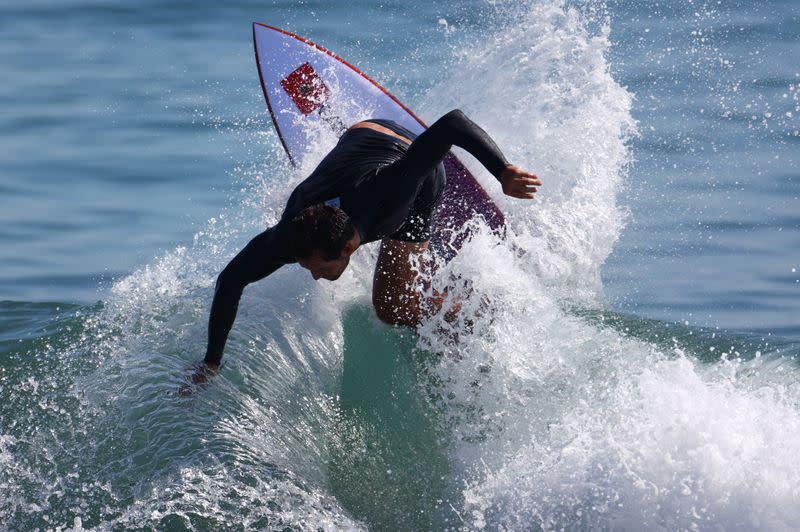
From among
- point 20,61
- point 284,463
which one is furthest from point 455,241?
point 20,61

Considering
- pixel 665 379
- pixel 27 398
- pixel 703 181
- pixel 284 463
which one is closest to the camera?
pixel 665 379

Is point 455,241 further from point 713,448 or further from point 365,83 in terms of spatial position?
point 713,448

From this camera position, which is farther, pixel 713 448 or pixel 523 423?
pixel 523 423

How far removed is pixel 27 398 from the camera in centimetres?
466

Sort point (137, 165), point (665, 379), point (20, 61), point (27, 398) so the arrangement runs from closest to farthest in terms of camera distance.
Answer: point (665, 379)
point (27, 398)
point (137, 165)
point (20, 61)

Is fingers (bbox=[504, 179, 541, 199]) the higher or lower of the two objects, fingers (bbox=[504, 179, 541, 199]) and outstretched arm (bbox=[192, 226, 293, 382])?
the higher

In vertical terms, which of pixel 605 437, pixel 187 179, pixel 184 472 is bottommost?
pixel 187 179

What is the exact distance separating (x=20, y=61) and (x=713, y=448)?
445 inches

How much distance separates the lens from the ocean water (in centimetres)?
365

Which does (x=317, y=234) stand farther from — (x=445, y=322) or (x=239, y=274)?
(x=445, y=322)

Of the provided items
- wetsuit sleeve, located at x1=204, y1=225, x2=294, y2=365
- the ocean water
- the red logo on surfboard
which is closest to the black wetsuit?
wetsuit sleeve, located at x1=204, y1=225, x2=294, y2=365

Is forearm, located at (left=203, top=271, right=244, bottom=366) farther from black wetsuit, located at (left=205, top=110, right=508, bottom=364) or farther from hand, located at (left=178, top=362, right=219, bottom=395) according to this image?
hand, located at (left=178, top=362, right=219, bottom=395)

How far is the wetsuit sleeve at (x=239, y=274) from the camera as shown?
4.12 metres

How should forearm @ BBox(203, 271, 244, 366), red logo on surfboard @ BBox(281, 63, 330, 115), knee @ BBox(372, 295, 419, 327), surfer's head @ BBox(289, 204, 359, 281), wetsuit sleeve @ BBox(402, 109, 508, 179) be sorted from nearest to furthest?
surfer's head @ BBox(289, 204, 359, 281) < wetsuit sleeve @ BBox(402, 109, 508, 179) < forearm @ BBox(203, 271, 244, 366) < knee @ BBox(372, 295, 419, 327) < red logo on surfboard @ BBox(281, 63, 330, 115)
